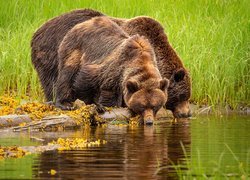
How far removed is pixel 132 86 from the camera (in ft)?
38.6

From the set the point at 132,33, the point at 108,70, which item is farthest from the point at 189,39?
the point at 108,70

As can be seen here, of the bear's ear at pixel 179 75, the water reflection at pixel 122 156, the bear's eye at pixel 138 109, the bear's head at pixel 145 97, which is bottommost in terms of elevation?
the water reflection at pixel 122 156

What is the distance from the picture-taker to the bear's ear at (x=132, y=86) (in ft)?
38.4

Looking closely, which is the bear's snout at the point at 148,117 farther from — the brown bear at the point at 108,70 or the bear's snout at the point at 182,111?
the bear's snout at the point at 182,111

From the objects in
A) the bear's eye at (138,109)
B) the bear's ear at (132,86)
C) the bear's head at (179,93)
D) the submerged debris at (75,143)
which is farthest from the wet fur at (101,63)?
the submerged debris at (75,143)

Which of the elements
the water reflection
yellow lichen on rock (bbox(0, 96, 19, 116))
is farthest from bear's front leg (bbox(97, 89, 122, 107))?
the water reflection

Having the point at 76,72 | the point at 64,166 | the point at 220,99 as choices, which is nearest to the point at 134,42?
the point at 76,72

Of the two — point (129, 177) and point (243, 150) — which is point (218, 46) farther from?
point (129, 177)

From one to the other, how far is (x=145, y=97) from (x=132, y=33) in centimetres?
223

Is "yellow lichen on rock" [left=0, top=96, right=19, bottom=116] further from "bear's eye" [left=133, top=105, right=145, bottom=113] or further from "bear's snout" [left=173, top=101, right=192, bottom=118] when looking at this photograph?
"bear's snout" [left=173, top=101, right=192, bottom=118]

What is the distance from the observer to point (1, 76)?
569 inches

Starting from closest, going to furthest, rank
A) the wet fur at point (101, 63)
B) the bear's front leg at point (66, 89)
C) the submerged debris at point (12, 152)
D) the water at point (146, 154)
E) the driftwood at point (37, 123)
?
1. the water at point (146, 154)
2. the submerged debris at point (12, 152)
3. the driftwood at point (37, 123)
4. the wet fur at point (101, 63)
5. the bear's front leg at point (66, 89)

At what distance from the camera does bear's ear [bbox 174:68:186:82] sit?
43.1 feet

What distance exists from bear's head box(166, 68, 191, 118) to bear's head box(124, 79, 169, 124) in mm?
1406
